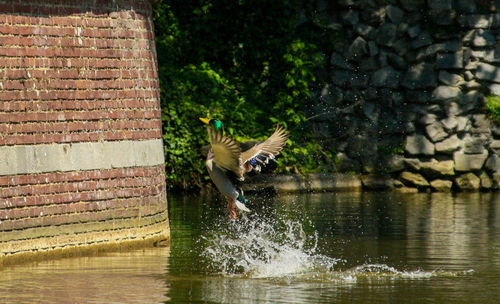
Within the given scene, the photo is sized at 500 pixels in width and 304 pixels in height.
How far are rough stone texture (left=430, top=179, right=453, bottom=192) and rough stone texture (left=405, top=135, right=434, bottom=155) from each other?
59cm

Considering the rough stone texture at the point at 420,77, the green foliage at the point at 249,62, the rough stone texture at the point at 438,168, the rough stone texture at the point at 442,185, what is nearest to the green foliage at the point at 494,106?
the rough stone texture at the point at 420,77

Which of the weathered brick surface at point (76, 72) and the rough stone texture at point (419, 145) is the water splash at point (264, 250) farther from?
the rough stone texture at point (419, 145)

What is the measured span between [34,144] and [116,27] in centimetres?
180

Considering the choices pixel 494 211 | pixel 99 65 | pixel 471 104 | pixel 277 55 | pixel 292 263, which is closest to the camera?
pixel 292 263

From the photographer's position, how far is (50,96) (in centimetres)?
1090

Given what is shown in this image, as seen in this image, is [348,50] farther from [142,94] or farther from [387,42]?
[142,94]

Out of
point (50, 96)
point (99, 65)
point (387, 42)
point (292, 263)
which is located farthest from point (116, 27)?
point (387, 42)

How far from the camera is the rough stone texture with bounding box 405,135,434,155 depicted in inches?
778

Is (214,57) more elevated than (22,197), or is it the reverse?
(214,57)

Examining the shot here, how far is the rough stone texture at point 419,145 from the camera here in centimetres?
1975

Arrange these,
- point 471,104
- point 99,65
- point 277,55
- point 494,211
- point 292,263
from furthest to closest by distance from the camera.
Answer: point 277,55, point 471,104, point 494,211, point 99,65, point 292,263

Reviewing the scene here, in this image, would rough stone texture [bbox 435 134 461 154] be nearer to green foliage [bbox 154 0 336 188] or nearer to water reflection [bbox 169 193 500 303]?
water reflection [bbox 169 193 500 303]

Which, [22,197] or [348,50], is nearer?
[22,197]

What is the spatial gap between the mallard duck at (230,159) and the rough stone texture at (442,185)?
837cm
